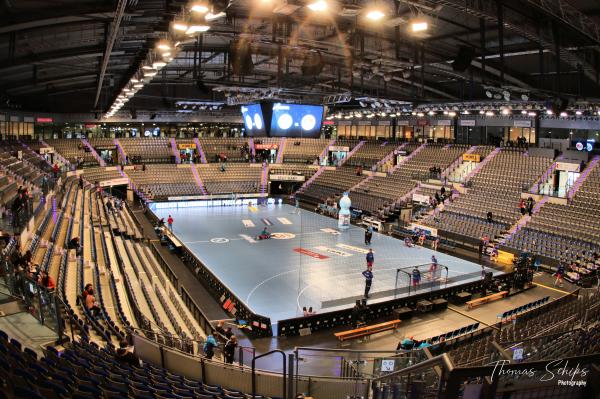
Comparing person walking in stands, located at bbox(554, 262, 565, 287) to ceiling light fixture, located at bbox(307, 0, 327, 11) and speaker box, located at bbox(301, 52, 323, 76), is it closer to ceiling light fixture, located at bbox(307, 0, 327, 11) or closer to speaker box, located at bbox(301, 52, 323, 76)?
speaker box, located at bbox(301, 52, 323, 76)

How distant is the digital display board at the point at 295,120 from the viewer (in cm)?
4197

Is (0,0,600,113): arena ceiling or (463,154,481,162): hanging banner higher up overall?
(0,0,600,113): arena ceiling

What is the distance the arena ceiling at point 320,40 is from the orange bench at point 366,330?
9505mm

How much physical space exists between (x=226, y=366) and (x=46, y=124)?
159ft

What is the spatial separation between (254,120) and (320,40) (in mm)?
18212

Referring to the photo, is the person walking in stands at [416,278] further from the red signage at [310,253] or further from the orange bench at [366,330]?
the red signage at [310,253]

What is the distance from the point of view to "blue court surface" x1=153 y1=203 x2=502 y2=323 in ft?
61.7

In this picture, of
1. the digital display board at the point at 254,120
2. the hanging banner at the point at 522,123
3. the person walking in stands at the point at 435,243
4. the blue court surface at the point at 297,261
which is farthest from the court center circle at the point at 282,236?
the hanging banner at the point at 522,123

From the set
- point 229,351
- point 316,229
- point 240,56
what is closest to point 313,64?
point 240,56

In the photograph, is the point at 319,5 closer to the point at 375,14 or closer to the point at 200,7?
the point at 375,14

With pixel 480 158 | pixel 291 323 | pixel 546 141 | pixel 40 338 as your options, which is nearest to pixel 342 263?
pixel 291 323

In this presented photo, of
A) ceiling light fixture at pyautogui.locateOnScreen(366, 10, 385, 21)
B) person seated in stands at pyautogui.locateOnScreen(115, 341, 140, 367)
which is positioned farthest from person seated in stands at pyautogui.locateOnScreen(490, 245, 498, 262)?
person seated in stands at pyautogui.locateOnScreen(115, 341, 140, 367)

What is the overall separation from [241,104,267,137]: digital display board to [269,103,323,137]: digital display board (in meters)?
1.24

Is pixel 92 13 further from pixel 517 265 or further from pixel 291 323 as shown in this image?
pixel 517 265
